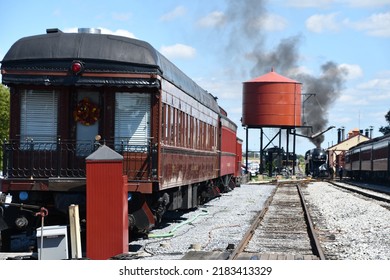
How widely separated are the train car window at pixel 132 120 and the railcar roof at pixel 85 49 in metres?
0.59

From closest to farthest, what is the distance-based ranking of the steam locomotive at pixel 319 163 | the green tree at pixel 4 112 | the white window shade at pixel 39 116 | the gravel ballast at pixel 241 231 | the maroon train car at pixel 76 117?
the gravel ballast at pixel 241 231 < the maroon train car at pixel 76 117 < the white window shade at pixel 39 116 < the green tree at pixel 4 112 < the steam locomotive at pixel 319 163


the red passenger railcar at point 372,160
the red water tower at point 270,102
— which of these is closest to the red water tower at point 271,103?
the red water tower at point 270,102

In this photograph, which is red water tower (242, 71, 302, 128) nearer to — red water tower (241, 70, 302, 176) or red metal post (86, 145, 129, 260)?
red water tower (241, 70, 302, 176)

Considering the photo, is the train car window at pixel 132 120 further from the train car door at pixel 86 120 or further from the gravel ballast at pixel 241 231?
the gravel ballast at pixel 241 231

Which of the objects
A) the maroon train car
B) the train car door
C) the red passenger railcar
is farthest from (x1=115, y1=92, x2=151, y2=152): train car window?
the red passenger railcar

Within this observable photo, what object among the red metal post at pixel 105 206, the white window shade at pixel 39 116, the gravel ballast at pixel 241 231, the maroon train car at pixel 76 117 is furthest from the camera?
the white window shade at pixel 39 116

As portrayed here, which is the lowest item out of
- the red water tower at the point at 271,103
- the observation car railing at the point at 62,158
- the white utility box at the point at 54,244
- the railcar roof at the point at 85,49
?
the white utility box at the point at 54,244

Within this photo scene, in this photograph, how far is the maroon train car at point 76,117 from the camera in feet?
41.6

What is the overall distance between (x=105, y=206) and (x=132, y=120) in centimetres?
220

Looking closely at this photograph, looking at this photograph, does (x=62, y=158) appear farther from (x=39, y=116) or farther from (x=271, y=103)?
(x=271, y=103)

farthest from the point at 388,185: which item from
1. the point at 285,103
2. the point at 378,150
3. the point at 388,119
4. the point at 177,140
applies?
the point at 177,140

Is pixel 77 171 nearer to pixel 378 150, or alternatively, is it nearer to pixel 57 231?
pixel 57 231

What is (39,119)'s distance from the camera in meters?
13.1

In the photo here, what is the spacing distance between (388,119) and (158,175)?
64733mm
